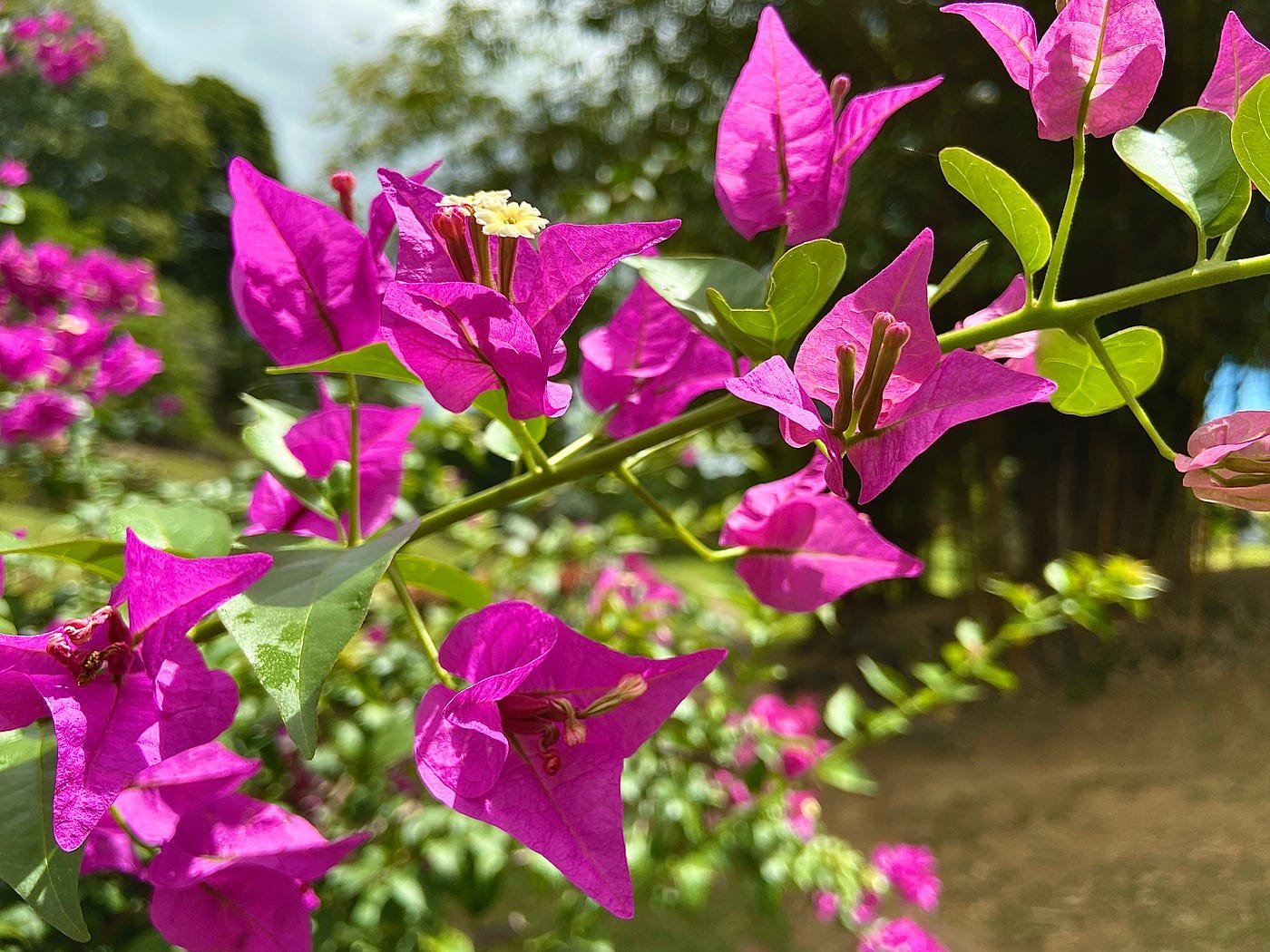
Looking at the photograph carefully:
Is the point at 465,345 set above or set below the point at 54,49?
below

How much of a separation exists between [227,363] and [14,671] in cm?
648

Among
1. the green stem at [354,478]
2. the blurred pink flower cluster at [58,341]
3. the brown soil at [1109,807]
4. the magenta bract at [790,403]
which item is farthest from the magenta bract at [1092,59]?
the brown soil at [1109,807]

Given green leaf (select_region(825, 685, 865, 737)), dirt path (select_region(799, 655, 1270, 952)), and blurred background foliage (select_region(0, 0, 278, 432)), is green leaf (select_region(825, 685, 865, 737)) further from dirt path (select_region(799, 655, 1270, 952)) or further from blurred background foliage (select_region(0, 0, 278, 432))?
blurred background foliage (select_region(0, 0, 278, 432))

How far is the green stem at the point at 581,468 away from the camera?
250 mm

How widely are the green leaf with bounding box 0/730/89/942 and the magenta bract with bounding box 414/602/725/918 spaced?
0.08m

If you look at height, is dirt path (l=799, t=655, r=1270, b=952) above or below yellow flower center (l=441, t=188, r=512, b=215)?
below

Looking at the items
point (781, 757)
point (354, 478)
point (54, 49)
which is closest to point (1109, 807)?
point (781, 757)

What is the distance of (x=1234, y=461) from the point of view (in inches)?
8.4

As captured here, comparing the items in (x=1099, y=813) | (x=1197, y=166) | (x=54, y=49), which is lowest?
(x=1099, y=813)

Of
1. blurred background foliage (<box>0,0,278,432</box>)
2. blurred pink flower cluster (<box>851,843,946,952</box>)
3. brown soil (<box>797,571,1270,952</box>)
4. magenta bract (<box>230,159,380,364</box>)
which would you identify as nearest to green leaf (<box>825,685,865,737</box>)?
blurred pink flower cluster (<box>851,843,946,952</box>)

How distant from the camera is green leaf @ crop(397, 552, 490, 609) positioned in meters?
0.31

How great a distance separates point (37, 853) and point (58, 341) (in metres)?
1.16

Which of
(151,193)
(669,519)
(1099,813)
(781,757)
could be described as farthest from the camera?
(151,193)

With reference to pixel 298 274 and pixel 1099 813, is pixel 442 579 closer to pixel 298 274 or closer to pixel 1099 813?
pixel 298 274
